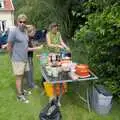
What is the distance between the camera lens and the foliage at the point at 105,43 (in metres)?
5.61

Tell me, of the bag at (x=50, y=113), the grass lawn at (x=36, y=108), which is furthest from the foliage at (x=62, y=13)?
the bag at (x=50, y=113)

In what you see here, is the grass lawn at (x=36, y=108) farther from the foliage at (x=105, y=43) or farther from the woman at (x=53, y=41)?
the woman at (x=53, y=41)

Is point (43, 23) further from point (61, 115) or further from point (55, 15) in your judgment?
point (61, 115)

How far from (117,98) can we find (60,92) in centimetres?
130

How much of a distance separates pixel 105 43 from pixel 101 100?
51.1 inches

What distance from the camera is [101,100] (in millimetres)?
5586

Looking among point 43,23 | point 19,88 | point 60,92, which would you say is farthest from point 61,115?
point 43,23

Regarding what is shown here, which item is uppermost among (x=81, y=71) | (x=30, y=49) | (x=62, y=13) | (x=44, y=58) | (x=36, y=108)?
(x=62, y=13)

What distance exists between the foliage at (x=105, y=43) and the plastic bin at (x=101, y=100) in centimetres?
65

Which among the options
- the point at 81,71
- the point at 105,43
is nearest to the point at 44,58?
the point at 81,71

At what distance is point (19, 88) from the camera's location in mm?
6203

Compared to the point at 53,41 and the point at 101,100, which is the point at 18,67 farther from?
the point at 101,100

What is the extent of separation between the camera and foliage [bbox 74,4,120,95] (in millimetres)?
5605

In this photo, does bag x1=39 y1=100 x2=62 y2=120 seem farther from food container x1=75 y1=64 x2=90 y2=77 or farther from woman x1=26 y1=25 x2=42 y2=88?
woman x1=26 y1=25 x2=42 y2=88
